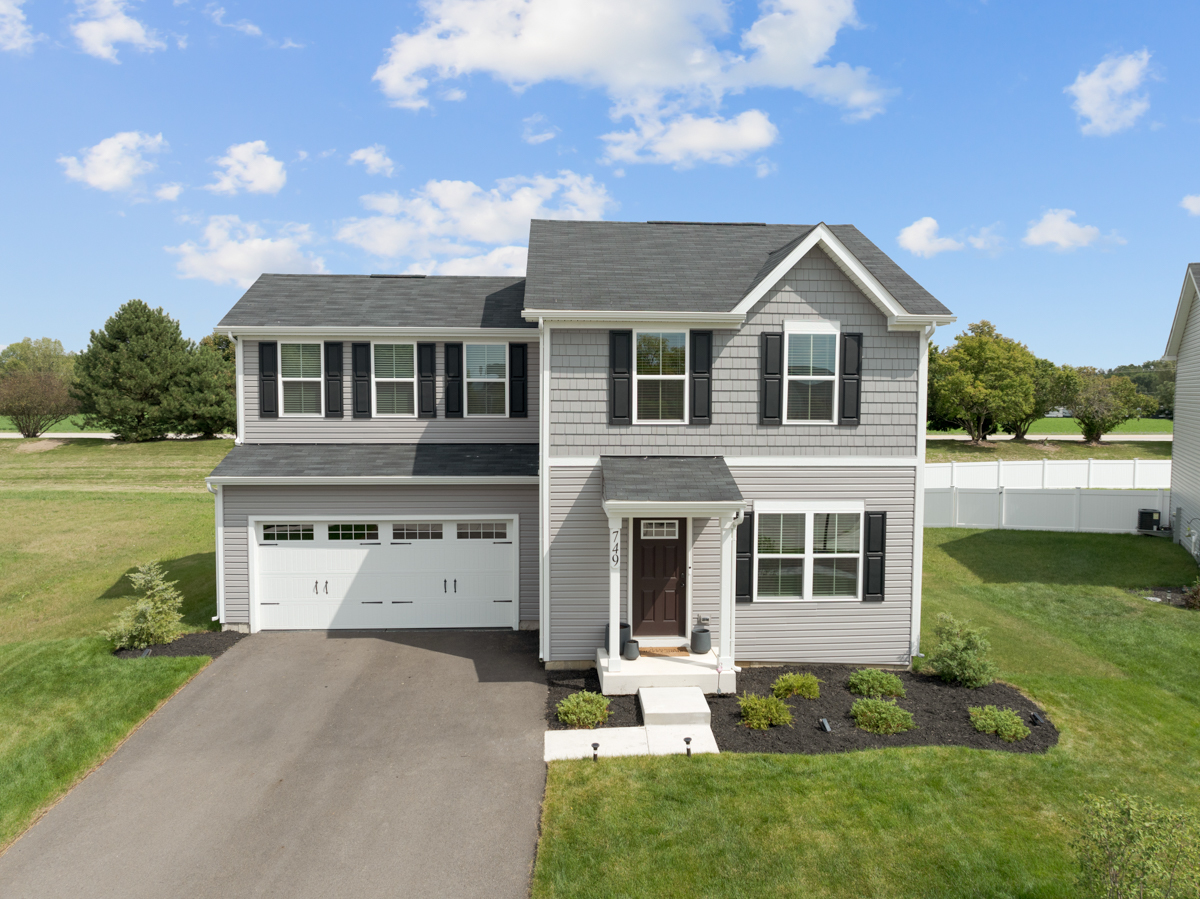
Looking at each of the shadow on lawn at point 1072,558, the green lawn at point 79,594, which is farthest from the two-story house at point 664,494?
the shadow on lawn at point 1072,558

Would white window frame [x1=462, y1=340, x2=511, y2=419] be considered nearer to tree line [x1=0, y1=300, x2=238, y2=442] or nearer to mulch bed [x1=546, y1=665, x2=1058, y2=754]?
mulch bed [x1=546, y1=665, x2=1058, y2=754]

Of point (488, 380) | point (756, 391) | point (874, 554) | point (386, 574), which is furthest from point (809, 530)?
point (386, 574)

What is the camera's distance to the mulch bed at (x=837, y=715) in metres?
9.40

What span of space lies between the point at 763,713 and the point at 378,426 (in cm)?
983

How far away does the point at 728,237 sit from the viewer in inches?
593

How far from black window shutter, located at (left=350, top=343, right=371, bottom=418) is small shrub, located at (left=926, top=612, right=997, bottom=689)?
1216 centimetres

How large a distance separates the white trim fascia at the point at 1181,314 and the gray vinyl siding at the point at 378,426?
19168 millimetres

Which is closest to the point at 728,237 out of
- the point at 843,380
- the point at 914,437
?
the point at 843,380

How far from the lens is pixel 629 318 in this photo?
1163 centimetres

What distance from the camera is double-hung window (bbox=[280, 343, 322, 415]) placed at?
14797mm

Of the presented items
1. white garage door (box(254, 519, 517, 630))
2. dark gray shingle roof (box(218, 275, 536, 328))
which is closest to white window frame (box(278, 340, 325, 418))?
dark gray shingle roof (box(218, 275, 536, 328))

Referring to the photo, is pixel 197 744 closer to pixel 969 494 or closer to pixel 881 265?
pixel 881 265

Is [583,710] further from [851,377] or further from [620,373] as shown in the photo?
[851,377]

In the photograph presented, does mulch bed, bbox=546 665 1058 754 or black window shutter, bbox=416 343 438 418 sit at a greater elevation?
black window shutter, bbox=416 343 438 418
